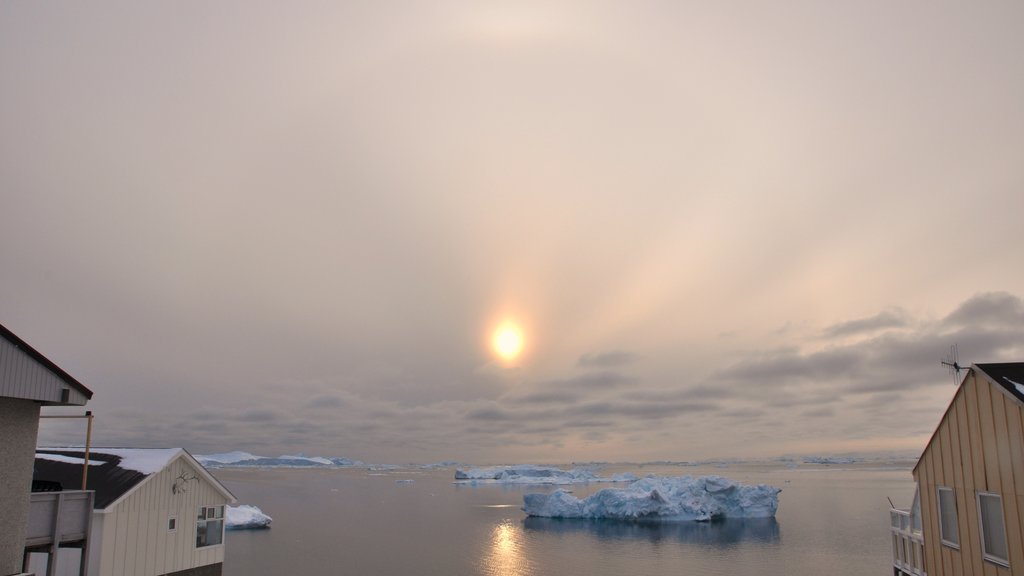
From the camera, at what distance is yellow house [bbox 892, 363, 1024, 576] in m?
10.9

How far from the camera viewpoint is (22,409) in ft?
40.5

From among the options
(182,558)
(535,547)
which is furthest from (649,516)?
(182,558)

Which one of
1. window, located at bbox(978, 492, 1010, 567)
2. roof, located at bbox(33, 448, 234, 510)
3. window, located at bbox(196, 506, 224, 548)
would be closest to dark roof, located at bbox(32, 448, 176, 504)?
roof, located at bbox(33, 448, 234, 510)

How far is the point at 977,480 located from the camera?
12.1m

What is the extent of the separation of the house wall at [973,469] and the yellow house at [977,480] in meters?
0.02

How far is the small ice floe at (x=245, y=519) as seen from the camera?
62.2m

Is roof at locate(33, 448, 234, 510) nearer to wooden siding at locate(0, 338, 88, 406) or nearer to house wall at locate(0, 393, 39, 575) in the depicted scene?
house wall at locate(0, 393, 39, 575)

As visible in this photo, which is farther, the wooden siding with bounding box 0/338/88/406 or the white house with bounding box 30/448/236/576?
the white house with bounding box 30/448/236/576

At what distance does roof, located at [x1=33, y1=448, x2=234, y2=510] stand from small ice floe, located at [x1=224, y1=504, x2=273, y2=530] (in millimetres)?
39832

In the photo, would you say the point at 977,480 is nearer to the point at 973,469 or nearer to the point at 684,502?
the point at 973,469

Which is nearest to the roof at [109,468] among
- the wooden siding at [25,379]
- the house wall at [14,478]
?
the house wall at [14,478]

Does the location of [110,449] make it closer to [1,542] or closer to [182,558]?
[182,558]

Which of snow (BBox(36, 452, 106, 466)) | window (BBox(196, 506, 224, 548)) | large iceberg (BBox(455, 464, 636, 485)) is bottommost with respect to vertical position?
large iceberg (BBox(455, 464, 636, 485))

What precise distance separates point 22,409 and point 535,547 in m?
46.2
